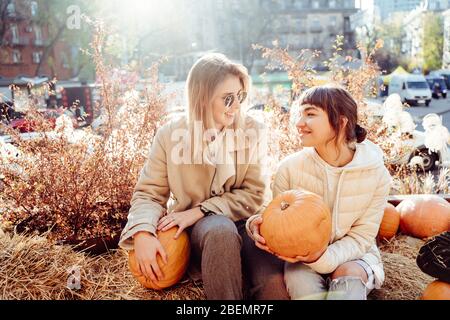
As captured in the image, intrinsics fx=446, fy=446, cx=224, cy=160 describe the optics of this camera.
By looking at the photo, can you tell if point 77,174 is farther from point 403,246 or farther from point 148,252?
point 403,246

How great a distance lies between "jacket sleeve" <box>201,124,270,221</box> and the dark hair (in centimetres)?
40

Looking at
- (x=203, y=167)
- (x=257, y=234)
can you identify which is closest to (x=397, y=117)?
(x=203, y=167)

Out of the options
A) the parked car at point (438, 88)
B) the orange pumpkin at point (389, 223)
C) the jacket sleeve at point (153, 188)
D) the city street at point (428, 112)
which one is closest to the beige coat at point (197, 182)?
the jacket sleeve at point (153, 188)

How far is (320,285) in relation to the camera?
7.01 ft

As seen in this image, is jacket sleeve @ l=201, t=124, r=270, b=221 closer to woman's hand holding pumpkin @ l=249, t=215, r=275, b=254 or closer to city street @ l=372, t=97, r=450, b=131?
woman's hand holding pumpkin @ l=249, t=215, r=275, b=254

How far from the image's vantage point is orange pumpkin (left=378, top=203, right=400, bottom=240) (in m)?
3.33

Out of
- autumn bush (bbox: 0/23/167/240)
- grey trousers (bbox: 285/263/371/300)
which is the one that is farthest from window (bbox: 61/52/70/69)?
grey trousers (bbox: 285/263/371/300)

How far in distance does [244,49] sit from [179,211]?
50.8 meters

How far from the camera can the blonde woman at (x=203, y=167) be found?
2.37 meters

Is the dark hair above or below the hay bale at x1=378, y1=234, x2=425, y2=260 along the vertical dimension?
above

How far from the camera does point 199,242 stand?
89.3 inches

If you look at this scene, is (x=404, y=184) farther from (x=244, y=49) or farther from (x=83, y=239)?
(x=244, y=49)
